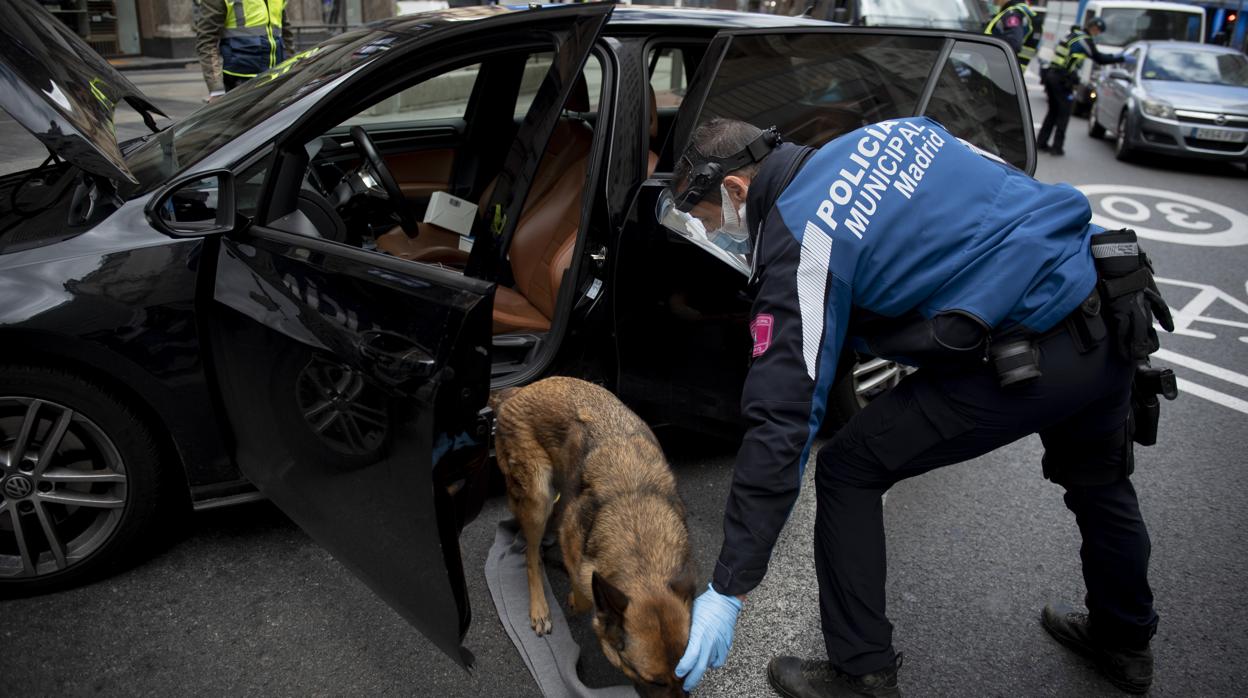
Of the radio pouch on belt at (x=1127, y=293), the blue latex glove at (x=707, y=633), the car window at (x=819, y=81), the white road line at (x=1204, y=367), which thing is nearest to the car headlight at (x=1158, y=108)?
the white road line at (x=1204, y=367)

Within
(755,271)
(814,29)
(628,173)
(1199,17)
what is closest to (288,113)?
(628,173)

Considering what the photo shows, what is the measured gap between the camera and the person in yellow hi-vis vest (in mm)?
6078

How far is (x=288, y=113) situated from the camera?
2.75 meters

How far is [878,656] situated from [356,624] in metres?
1.51

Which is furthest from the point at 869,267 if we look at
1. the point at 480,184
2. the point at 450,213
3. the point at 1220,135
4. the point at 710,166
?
the point at 1220,135

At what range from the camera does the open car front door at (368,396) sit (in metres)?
2.04

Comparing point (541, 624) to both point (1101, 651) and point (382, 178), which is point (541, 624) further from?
point (382, 178)

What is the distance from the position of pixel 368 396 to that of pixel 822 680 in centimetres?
145

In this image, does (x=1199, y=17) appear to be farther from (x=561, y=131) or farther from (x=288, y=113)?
(x=288, y=113)

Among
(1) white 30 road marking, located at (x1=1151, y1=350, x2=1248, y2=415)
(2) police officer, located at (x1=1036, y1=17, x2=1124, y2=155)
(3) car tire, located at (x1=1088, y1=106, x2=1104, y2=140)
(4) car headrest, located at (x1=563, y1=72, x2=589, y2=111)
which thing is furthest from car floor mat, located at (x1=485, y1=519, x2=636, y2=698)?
(3) car tire, located at (x1=1088, y1=106, x2=1104, y2=140)

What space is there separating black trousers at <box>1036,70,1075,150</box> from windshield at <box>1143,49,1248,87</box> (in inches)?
54.7

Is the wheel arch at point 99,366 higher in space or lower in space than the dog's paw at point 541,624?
higher

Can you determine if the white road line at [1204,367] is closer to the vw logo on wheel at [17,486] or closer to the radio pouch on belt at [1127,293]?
the radio pouch on belt at [1127,293]

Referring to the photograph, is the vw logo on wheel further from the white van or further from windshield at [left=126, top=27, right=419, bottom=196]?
the white van
